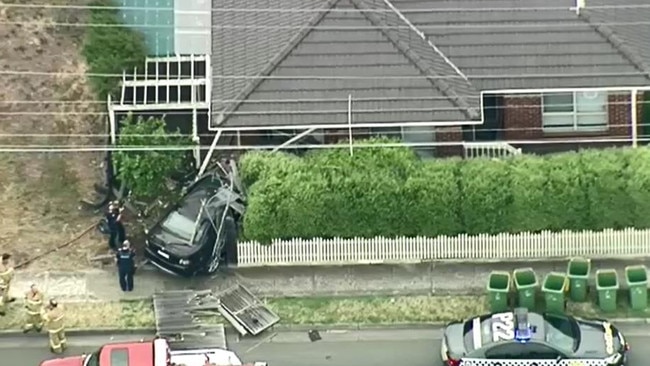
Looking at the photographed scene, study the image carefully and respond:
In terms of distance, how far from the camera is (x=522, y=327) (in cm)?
2867

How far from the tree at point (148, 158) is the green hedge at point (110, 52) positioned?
1783 millimetres

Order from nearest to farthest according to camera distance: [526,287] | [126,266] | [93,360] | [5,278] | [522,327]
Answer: [93,360] → [522,327] → [526,287] → [5,278] → [126,266]

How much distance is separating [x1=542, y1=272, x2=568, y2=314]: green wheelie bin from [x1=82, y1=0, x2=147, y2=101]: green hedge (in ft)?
33.0

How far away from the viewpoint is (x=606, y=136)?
113 ft

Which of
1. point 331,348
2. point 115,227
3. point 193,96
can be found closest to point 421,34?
point 193,96

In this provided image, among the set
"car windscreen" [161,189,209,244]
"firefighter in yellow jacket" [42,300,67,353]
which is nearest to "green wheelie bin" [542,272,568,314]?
"car windscreen" [161,189,209,244]

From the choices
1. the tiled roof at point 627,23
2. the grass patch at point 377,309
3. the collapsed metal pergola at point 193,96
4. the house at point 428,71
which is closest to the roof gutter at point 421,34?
the house at point 428,71

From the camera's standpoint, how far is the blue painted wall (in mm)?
35750

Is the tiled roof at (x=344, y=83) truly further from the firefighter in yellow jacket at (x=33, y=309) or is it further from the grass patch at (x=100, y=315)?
the firefighter in yellow jacket at (x=33, y=309)

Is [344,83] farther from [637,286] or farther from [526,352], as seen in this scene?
[526,352]

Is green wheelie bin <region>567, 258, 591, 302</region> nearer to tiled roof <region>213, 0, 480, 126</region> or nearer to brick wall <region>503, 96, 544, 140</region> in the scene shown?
tiled roof <region>213, 0, 480, 126</region>

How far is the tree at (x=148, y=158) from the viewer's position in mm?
33094

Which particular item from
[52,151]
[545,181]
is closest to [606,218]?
[545,181]

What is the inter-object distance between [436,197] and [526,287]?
8.40ft
